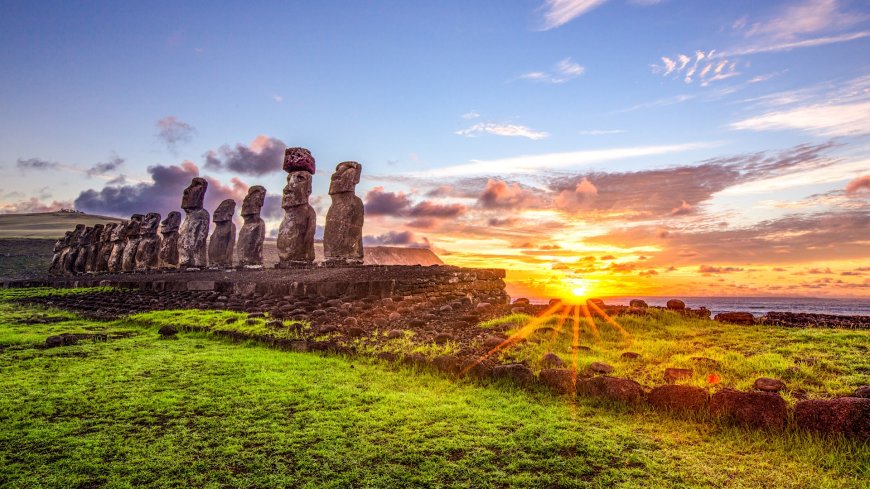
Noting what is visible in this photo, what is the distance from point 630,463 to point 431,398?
6.76 ft

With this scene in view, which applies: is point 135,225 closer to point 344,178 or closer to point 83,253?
point 83,253

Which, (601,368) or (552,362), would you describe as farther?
(552,362)

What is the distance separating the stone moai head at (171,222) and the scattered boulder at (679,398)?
27.4 meters

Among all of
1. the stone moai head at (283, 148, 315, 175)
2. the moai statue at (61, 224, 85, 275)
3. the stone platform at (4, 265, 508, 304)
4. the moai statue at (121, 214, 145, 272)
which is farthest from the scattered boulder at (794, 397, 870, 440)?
the moai statue at (61, 224, 85, 275)

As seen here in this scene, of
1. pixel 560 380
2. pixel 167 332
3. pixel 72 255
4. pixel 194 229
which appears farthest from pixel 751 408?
pixel 72 255

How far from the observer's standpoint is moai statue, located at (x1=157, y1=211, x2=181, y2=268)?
26592 mm

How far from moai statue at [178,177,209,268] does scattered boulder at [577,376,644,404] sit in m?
22.7

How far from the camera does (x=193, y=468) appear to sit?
3453 millimetres

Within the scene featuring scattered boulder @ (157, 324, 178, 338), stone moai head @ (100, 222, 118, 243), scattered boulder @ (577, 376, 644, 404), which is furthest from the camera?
stone moai head @ (100, 222, 118, 243)

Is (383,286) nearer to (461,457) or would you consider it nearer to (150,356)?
(150,356)

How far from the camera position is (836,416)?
363 centimetres

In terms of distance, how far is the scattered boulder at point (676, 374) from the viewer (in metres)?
5.09

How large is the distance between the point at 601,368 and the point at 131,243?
31.1m

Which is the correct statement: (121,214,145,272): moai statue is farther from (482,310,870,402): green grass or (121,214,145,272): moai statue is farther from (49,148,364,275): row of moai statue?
(482,310,870,402): green grass
